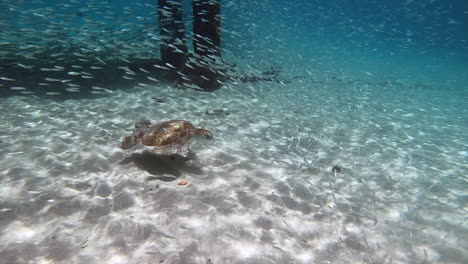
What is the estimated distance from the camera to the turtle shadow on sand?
227 inches

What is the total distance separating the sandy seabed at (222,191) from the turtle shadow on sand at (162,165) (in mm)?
29

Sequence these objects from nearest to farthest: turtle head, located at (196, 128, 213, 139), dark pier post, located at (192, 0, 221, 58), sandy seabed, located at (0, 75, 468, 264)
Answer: sandy seabed, located at (0, 75, 468, 264) → turtle head, located at (196, 128, 213, 139) → dark pier post, located at (192, 0, 221, 58)

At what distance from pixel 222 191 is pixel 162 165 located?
67.7 inches

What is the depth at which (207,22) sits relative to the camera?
40.2 feet

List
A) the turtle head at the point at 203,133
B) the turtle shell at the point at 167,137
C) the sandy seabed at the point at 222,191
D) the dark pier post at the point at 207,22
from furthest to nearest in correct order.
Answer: the dark pier post at the point at 207,22 < the turtle head at the point at 203,133 < the turtle shell at the point at 167,137 < the sandy seabed at the point at 222,191

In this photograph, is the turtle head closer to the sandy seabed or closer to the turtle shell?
the turtle shell

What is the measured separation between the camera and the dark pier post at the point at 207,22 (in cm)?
1187

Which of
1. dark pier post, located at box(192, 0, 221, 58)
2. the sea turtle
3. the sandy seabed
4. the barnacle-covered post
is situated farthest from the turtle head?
dark pier post, located at box(192, 0, 221, 58)

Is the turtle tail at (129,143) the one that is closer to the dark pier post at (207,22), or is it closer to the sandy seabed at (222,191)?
the sandy seabed at (222,191)

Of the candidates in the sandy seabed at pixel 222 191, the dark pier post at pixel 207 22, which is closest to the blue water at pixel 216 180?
the sandy seabed at pixel 222 191

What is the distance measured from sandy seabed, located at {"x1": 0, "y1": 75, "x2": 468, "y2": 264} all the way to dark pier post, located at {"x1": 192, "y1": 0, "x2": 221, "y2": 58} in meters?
3.71

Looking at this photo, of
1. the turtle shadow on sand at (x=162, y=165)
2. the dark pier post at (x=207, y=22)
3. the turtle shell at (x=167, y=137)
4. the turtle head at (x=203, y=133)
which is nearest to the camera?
the turtle shell at (x=167, y=137)

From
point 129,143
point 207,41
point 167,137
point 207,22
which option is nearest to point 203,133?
point 167,137

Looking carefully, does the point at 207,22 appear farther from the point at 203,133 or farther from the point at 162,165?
the point at 162,165
